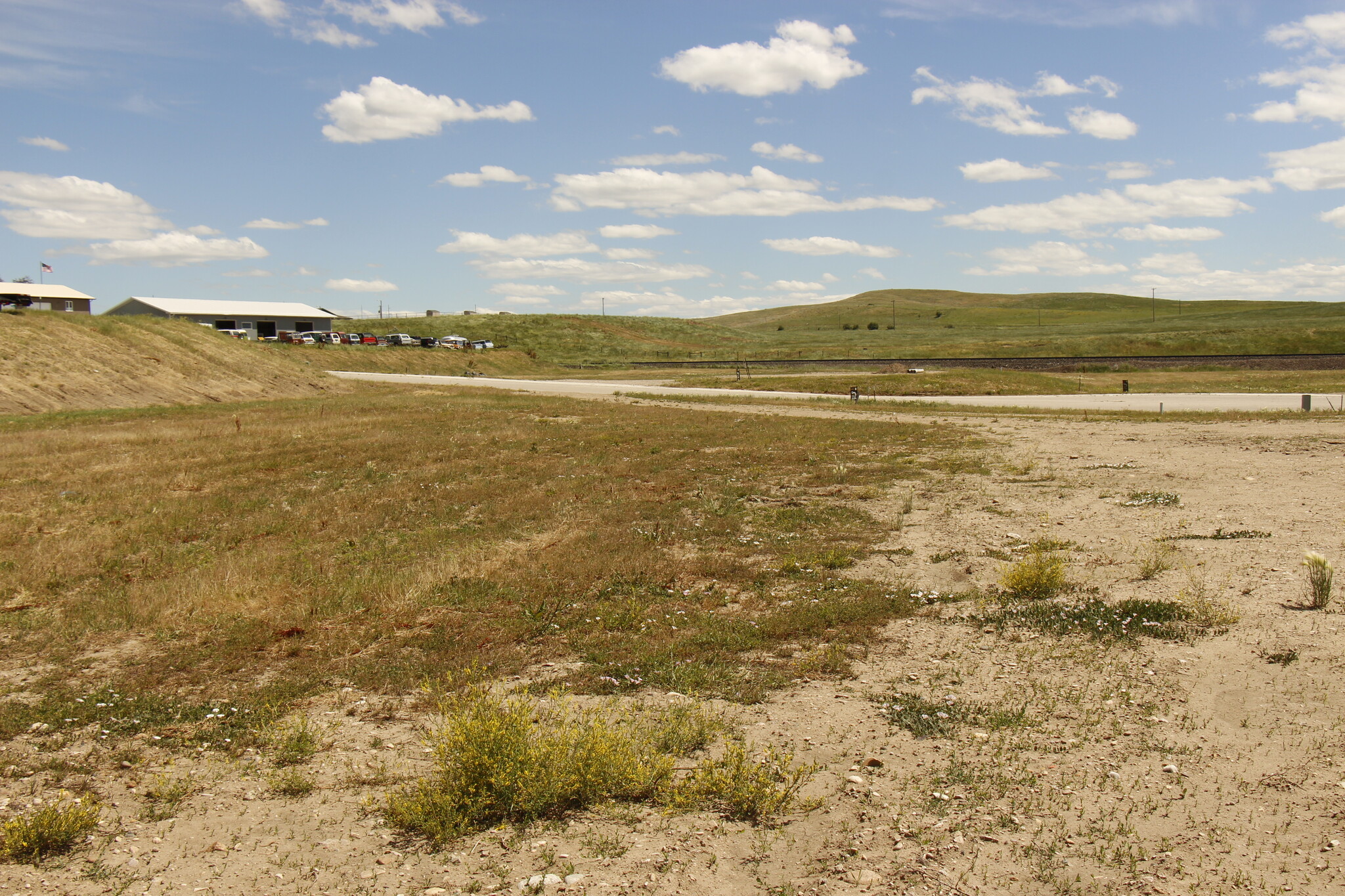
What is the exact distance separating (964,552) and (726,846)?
7.81 metres

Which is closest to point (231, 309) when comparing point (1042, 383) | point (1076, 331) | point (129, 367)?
point (129, 367)

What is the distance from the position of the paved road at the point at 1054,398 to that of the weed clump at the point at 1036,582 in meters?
28.0

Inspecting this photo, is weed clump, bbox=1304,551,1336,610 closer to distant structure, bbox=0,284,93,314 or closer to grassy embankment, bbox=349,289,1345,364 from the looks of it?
grassy embankment, bbox=349,289,1345,364

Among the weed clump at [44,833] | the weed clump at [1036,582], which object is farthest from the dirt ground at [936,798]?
the weed clump at [1036,582]

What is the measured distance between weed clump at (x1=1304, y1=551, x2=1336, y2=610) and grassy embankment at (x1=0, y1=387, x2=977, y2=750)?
4.24 m

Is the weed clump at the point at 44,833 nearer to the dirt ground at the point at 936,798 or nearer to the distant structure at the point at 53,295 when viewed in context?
the dirt ground at the point at 936,798

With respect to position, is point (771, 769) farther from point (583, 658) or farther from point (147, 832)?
point (147, 832)

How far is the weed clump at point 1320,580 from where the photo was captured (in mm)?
8758

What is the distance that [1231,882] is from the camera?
463 cm

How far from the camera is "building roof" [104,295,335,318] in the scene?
9012cm

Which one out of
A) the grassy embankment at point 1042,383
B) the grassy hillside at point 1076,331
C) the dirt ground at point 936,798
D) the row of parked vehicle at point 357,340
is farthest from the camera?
the grassy hillside at point 1076,331

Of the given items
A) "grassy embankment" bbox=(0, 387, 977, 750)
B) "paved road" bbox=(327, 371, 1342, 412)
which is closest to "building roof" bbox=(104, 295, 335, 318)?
"paved road" bbox=(327, 371, 1342, 412)

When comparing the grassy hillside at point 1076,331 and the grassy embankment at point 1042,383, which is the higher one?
the grassy hillside at point 1076,331

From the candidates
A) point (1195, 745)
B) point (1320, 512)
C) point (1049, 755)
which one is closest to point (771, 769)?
point (1049, 755)
